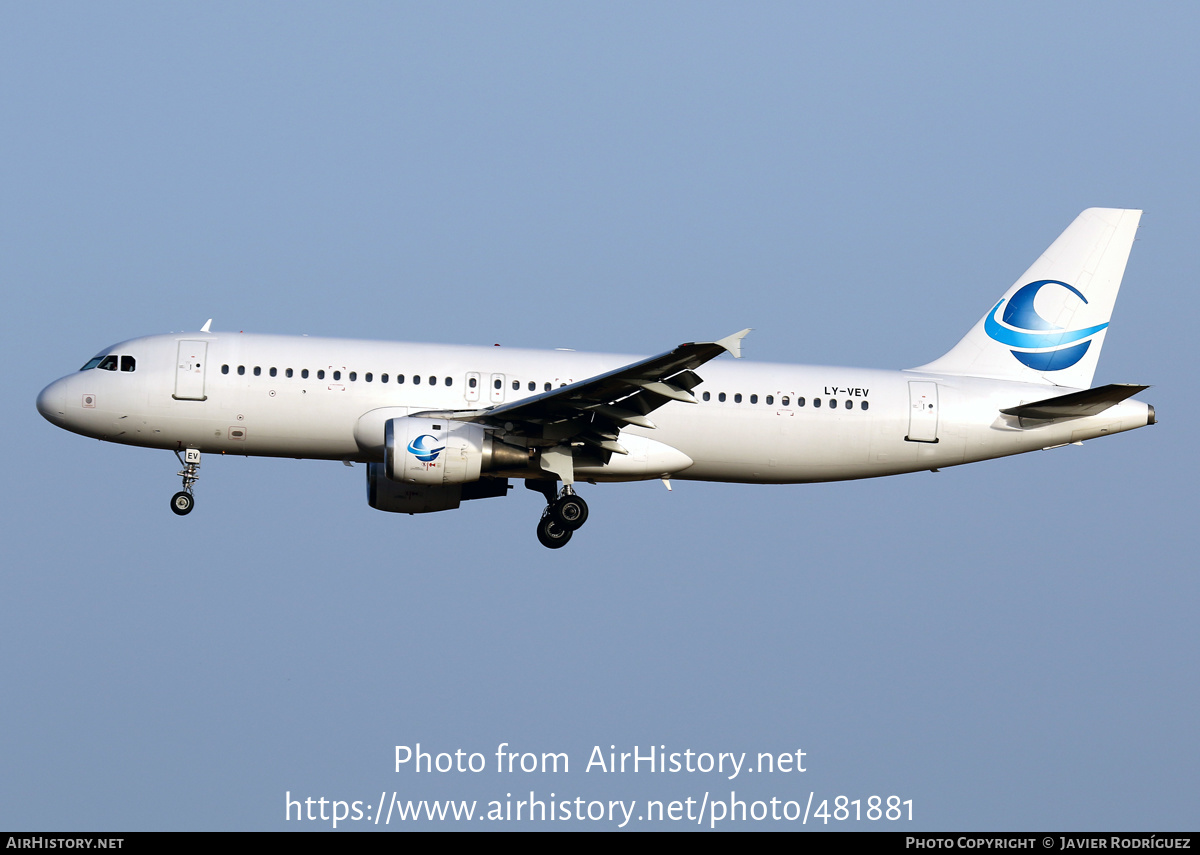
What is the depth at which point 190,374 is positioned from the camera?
107ft

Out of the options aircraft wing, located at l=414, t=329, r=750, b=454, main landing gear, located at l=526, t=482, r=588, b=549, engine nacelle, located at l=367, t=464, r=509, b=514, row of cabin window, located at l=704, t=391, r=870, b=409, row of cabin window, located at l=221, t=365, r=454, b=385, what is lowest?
main landing gear, located at l=526, t=482, r=588, b=549

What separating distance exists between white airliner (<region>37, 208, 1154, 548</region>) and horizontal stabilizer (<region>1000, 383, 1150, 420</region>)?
2.1 inches

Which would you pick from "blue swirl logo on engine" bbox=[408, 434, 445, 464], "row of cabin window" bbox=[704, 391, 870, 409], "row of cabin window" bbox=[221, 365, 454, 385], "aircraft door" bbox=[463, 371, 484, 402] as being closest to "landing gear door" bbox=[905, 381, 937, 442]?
"row of cabin window" bbox=[704, 391, 870, 409]

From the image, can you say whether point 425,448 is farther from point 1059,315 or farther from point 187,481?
point 1059,315

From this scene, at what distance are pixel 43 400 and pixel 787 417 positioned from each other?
17.4 meters

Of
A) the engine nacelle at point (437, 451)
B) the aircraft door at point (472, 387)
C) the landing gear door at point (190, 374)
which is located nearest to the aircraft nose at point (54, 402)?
the landing gear door at point (190, 374)

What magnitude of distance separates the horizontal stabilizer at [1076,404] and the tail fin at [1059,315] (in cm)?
208

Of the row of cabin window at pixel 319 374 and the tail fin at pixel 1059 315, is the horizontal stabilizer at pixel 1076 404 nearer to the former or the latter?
the tail fin at pixel 1059 315

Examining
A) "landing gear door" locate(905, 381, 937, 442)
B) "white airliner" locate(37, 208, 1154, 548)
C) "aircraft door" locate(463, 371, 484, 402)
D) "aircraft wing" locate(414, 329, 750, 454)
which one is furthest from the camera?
"landing gear door" locate(905, 381, 937, 442)

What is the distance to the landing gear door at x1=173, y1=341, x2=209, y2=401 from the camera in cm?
3262

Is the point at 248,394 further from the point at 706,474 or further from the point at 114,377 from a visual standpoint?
the point at 706,474

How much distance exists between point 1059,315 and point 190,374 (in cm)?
2160

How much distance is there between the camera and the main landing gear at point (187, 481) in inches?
1309

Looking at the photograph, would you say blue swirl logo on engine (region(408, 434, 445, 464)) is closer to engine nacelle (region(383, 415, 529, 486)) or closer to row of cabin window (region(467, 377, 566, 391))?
engine nacelle (region(383, 415, 529, 486))
